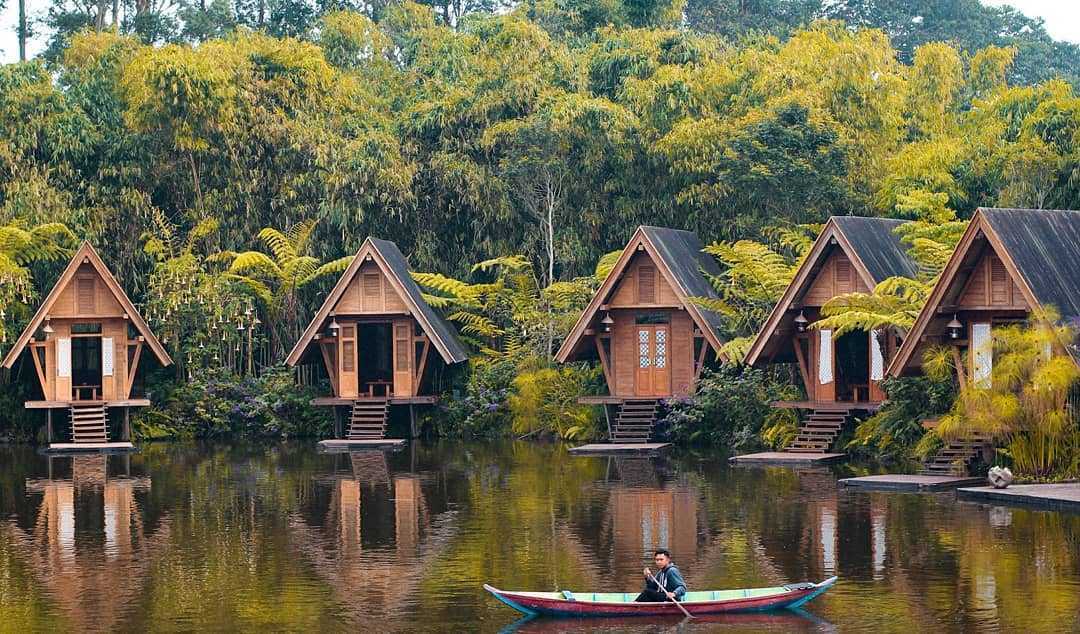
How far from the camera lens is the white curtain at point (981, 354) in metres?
29.1

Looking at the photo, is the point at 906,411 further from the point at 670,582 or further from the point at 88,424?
the point at 88,424

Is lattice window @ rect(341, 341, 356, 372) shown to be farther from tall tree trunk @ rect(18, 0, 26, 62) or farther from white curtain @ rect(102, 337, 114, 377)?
tall tree trunk @ rect(18, 0, 26, 62)

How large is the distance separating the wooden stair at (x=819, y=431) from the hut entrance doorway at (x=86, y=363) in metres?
16.9

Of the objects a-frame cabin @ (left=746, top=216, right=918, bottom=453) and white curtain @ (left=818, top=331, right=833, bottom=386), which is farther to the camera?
white curtain @ (left=818, top=331, right=833, bottom=386)

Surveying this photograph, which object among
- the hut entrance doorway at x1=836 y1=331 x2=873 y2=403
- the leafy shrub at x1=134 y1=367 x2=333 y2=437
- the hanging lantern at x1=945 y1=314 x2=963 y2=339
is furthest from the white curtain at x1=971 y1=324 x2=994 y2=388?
the leafy shrub at x1=134 y1=367 x2=333 y2=437

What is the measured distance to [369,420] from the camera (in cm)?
4034

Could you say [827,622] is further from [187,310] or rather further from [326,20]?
[326,20]

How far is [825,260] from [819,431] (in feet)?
10.9

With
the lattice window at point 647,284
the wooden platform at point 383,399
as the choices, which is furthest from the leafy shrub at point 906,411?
the wooden platform at point 383,399

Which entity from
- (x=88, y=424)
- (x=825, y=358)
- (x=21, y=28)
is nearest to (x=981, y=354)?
(x=825, y=358)

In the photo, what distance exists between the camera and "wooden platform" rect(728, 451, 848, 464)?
32688 millimetres

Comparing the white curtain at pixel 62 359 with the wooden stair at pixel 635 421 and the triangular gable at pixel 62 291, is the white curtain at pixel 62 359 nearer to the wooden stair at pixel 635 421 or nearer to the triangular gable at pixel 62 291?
the triangular gable at pixel 62 291

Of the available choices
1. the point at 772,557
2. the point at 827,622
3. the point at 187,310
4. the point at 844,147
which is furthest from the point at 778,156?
the point at 827,622

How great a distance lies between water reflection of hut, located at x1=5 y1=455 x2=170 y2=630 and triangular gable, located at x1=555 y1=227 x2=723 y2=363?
1034 centimetres
